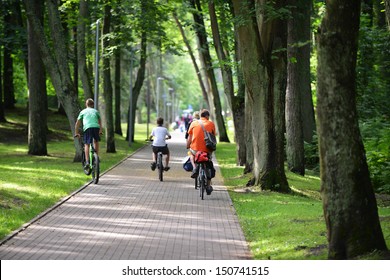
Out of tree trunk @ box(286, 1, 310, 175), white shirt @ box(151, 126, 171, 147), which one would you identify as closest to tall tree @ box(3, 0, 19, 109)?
white shirt @ box(151, 126, 171, 147)

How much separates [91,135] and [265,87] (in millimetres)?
4472

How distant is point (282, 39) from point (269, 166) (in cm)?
289

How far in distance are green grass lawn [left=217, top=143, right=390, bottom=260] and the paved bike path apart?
236 millimetres

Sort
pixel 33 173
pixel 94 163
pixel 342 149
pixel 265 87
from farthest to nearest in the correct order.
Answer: pixel 33 173, pixel 94 163, pixel 265 87, pixel 342 149

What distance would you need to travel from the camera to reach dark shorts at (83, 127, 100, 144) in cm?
1964

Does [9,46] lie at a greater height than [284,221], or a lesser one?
greater

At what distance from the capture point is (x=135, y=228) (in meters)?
12.3

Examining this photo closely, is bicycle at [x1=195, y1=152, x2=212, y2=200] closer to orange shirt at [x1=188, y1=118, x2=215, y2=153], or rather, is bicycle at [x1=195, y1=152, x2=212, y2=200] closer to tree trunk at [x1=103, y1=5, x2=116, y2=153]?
orange shirt at [x1=188, y1=118, x2=215, y2=153]

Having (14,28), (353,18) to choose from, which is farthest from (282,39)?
(14,28)

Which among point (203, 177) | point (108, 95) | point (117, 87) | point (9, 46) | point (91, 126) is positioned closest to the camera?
point (203, 177)

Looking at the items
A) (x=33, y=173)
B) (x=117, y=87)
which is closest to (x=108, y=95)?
(x=117, y=87)

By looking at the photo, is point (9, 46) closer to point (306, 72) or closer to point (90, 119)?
point (306, 72)
